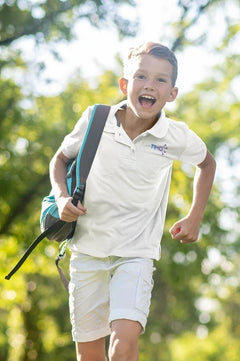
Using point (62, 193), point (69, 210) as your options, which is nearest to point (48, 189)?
point (62, 193)

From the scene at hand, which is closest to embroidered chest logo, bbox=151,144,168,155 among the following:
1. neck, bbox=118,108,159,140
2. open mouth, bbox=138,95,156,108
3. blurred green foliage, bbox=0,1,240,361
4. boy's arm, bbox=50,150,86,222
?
neck, bbox=118,108,159,140

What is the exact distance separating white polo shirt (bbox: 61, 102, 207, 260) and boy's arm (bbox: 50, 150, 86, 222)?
0.16 m

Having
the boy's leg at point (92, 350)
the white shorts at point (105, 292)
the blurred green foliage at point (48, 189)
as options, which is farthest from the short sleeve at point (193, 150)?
the blurred green foliage at point (48, 189)

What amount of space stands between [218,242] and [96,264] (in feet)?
40.4

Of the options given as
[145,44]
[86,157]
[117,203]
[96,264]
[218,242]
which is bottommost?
[218,242]

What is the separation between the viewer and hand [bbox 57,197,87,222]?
372 cm

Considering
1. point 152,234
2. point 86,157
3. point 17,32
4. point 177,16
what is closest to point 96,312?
point 152,234

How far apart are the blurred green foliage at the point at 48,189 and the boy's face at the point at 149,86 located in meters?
7.03

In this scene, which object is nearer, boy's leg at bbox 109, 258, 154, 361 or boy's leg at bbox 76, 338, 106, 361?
boy's leg at bbox 109, 258, 154, 361

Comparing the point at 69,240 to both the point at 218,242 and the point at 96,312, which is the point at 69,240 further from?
the point at 218,242

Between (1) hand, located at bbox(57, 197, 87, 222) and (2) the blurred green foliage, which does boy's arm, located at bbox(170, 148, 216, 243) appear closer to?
(1) hand, located at bbox(57, 197, 87, 222)

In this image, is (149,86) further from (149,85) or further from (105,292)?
(105,292)

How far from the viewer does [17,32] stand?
447 inches

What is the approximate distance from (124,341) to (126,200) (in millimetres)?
829
